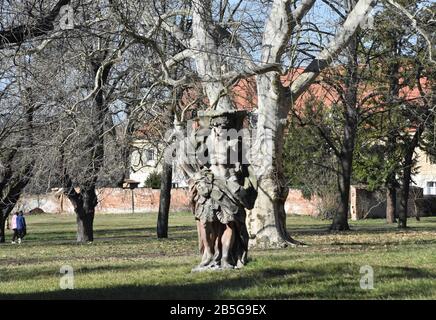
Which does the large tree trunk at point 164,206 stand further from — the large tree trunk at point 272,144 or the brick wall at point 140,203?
the brick wall at point 140,203

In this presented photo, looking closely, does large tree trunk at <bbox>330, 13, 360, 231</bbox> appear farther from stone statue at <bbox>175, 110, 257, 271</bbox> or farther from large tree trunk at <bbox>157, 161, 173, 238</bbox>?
stone statue at <bbox>175, 110, 257, 271</bbox>

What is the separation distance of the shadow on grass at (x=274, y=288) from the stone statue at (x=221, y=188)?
1.98 feet

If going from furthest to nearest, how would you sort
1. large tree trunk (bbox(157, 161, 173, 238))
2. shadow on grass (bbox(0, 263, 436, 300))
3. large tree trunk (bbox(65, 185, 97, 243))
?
large tree trunk (bbox(157, 161, 173, 238)) < large tree trunk (bbox(65, 185, 97, 243)) < shadow on grass (bbox(0, 263, 436, 300))

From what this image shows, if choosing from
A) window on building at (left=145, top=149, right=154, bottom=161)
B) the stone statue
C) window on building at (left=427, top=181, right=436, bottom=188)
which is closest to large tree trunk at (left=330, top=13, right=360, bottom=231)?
window on building at (left=145, top=149, right=154, bottom=161)

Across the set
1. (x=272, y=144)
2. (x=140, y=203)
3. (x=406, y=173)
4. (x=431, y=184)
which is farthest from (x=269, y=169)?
(x=431, y=184)

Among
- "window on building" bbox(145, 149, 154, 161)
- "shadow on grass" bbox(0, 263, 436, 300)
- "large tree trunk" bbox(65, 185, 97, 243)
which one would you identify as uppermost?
"window on building" bbox(145, 149, 154, 161)

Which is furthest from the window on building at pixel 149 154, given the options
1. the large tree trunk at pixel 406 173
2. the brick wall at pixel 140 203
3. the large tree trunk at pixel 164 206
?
the brick wall at pixel 140 203

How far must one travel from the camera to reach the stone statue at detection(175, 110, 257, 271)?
42.8 ft

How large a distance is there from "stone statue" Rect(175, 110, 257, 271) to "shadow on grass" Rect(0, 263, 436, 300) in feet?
1.98

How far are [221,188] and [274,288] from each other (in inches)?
94.3

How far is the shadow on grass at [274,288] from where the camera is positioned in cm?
1053

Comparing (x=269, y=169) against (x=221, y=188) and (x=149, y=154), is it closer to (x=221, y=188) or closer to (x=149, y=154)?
(x=149, y=154)

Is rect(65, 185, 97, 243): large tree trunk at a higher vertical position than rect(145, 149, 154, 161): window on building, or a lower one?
lower
